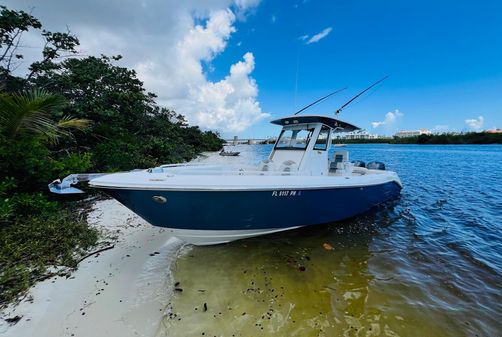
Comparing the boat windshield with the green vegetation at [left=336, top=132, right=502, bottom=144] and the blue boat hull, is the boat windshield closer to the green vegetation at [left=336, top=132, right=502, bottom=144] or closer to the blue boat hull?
the blue boat hull

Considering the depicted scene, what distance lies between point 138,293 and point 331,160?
616cm

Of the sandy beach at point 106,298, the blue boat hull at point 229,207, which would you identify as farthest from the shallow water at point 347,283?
the blue boat hull at point 229,207

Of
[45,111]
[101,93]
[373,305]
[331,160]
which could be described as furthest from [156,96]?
[373,305]

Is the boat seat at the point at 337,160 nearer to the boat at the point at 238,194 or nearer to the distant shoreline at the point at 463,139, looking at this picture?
the boat at the point at 238,194

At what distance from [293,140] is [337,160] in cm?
180

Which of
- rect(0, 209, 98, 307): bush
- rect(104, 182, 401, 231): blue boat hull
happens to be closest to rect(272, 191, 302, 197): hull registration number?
rect(104, 182, 401, 231): blue boat hull

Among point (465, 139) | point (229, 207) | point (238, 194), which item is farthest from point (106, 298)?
point (465, 139)

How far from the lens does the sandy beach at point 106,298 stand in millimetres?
2760

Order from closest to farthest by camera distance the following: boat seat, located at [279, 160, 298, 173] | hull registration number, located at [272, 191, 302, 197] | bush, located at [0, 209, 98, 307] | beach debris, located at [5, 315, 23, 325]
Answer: beach debris, located at [5, 315, 23, 325], bush, located at [0, 209, 98, 307], hull registration number, located at [272, 191, 302, 197], boat seat, located at [279, 160, 298, 173]

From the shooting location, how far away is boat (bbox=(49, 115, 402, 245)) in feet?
12.4

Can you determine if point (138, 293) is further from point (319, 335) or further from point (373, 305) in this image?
point (373, 305)

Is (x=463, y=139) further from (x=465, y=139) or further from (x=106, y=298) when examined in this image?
(x=106, y=298)

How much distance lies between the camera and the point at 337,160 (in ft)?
23.6

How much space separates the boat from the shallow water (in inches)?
25.0
